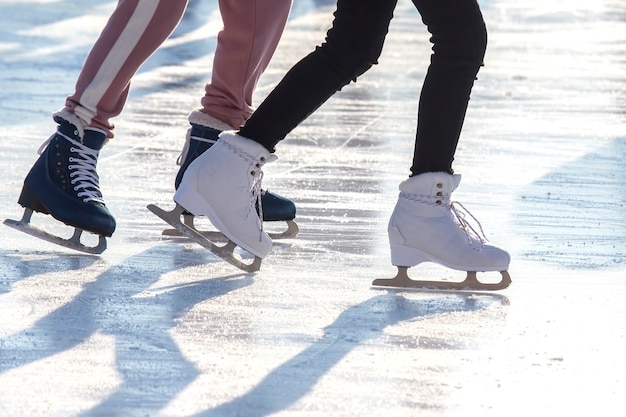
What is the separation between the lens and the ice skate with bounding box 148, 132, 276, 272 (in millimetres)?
3195

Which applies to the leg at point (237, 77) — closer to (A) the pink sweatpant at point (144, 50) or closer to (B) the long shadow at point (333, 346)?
(A) the pink sweatpant at point (144, 50)

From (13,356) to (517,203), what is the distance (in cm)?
201

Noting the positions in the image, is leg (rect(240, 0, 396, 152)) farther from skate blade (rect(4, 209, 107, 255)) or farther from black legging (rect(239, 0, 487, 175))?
skate blade (rect(4, 209, 107, 255))

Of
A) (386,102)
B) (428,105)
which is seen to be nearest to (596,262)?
(428,105)

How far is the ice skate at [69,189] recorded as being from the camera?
3.34m

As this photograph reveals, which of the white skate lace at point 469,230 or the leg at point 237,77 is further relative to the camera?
the leg at point 237,77

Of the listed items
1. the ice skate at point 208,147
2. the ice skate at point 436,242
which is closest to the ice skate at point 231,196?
the ice skate at point 436,242

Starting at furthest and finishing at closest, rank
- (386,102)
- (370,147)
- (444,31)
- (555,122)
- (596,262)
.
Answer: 1. (386,102)
2. (555,122)
3. (370,147)
4. (596,262)
5. (444,31)

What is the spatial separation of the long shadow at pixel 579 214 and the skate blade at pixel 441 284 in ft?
0.95

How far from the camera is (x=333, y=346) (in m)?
2.59

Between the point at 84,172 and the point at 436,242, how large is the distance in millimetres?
859

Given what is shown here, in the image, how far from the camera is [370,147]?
521cm

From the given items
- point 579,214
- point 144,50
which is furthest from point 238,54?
point 579,214

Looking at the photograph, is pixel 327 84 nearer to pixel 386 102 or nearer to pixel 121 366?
pixel 121 366
